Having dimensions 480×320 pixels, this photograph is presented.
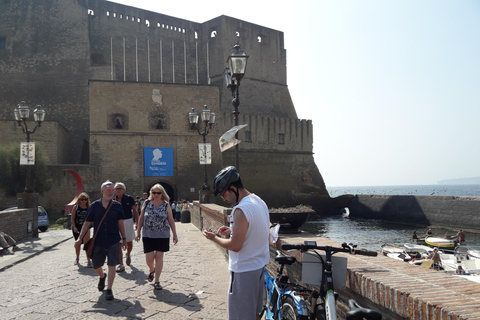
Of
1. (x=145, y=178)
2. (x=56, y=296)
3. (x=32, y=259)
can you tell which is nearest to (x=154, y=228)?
(x=56, y=296)

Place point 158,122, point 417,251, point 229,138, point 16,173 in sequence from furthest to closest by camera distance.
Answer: point 158,122, point 16,173, point 417,251, point 229,138


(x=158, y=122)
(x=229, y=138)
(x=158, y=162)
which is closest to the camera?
(x=229, y=138)

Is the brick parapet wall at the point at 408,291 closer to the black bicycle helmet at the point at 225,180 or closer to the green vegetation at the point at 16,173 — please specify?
the black bicycle helmet at the point at 225,180

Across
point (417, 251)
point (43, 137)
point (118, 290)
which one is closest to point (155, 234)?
point (118, 290)

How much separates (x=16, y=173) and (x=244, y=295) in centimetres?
2504

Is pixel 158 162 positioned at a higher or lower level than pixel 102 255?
higher

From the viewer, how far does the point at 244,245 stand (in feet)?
9.21

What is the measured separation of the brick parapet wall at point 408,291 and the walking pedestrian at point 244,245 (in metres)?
0.64

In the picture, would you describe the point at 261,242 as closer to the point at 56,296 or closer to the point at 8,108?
the point at 56,296

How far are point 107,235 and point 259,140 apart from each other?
1279 inches

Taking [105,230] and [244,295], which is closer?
[244,295]

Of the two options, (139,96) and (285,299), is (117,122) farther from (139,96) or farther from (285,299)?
(285,299)

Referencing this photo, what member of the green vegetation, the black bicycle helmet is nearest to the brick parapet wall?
the black bicycle helmet

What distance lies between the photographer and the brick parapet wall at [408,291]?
80.7 inches
